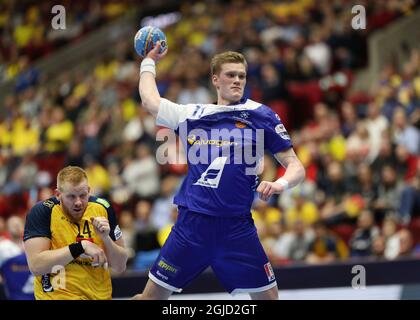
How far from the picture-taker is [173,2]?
76.8ft

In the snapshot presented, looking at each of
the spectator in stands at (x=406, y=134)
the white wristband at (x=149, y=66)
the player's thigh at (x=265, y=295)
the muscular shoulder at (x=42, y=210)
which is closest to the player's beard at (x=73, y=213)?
the muscular shoulder at (x=42, y=210)

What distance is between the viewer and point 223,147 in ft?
22.1

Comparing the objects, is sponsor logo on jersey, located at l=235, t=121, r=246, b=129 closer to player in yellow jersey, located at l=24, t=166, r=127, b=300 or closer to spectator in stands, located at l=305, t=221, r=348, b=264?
player in yellow jersey, located at l=24, t=166, r=127, b=300

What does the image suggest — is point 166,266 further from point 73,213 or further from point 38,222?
point 38,222

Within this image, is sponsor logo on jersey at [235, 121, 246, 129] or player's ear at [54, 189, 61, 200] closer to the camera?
player's ear at [54, 189, 61, 200]

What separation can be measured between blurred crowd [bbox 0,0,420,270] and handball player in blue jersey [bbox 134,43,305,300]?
4951 mm

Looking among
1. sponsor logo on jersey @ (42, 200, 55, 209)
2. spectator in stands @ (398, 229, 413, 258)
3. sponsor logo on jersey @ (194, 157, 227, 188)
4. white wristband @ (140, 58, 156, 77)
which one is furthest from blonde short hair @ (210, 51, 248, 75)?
spectator in stands @ (398, 229, 413, 258)

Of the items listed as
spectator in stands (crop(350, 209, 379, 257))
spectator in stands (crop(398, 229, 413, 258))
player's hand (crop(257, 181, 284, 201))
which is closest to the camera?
player's hand (crop(257, 181, 284, 201))

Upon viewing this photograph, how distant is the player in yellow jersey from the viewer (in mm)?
6508

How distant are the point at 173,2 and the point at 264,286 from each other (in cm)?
1738

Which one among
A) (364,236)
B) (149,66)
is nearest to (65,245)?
(149,66)

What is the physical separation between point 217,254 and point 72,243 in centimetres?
104

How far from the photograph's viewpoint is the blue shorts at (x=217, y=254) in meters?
6.72
